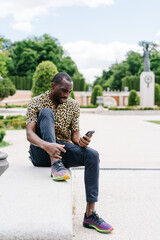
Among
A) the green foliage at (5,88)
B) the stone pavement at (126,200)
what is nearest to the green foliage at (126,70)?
the green foliage at (5,88)

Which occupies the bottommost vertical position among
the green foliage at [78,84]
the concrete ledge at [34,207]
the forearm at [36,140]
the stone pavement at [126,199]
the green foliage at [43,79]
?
the stone pavement at [126,199]

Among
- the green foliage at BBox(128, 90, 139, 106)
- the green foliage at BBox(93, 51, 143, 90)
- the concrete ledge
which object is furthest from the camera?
the green foliage at BBox(93, 51, 143, 90)

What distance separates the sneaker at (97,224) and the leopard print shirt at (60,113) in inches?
32.1

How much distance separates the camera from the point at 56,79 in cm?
293

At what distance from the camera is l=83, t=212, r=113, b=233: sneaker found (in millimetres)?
2584

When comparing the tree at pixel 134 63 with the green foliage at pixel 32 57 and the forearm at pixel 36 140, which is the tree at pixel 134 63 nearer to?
the green foliage at pixel 32 57

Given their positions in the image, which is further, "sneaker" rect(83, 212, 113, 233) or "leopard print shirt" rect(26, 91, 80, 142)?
"leopard print shirt" rect(26, 91, 80, 142)

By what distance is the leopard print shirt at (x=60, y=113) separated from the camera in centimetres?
301

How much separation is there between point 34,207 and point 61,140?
3.55 feet

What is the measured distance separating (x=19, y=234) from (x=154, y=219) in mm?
1503

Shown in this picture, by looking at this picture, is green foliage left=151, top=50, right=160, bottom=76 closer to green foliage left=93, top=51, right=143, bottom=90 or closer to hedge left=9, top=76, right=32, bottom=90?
green foliage left=93, top=51, right=143, bottom=90

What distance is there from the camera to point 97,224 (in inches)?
103

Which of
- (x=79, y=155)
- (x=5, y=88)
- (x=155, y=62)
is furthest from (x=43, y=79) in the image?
(x=155, y=62)

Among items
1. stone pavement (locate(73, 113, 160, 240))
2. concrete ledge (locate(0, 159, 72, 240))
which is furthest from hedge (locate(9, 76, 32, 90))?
concrete ledge (locate(0, 159, 72, 240))
